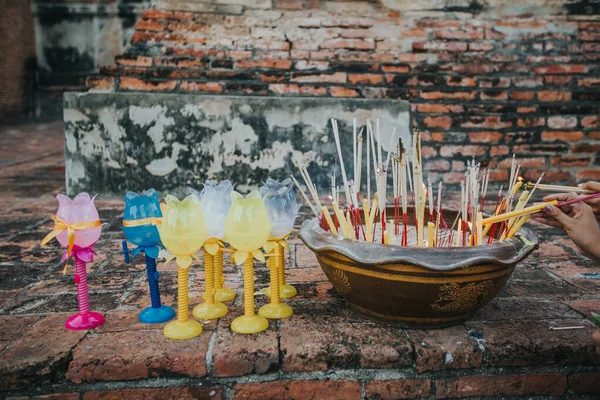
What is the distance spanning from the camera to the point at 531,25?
371cm

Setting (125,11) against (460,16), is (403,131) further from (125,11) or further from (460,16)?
(125,11)

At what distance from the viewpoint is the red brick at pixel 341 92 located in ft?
11.6

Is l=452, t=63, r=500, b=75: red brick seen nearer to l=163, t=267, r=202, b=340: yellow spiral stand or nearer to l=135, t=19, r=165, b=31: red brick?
l=135, t=19, r=165, b=31: red brick

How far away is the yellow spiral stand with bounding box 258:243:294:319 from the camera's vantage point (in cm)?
157

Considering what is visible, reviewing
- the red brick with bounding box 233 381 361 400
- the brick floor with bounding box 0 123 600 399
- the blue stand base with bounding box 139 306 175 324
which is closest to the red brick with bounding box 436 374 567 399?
the brick floor with bounding box 0 123 600 399

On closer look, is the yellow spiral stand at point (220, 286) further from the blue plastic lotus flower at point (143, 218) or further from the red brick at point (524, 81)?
the red brick at point (524, 81)

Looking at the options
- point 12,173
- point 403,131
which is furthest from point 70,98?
point 403,131

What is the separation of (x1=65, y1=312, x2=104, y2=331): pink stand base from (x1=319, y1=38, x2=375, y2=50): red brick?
264 cm

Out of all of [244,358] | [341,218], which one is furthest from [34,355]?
[341,218]

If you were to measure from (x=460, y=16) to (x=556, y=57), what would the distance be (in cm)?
75

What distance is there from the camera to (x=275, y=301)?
1.63 m

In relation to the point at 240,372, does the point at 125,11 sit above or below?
above

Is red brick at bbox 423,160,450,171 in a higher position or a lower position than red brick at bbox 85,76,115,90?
lower

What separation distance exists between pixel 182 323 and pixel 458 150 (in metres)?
2.75
